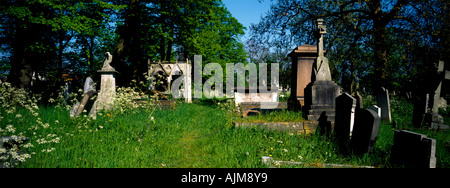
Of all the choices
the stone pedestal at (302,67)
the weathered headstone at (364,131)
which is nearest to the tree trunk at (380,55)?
the stone pedestal at (302,67)

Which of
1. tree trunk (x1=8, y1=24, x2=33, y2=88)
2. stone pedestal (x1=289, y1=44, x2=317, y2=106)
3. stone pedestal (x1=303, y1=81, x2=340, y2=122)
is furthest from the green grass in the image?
tree trunk (x1=8, y1=24, x2=33, y2=88)

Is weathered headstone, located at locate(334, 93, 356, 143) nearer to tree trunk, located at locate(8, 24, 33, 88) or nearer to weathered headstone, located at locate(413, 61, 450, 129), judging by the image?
weathered headstone, located at locate(413, 61, 450, 129)

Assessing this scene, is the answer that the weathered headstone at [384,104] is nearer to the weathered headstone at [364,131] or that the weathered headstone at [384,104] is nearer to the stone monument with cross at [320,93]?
the stone monument with cross at [320,93]

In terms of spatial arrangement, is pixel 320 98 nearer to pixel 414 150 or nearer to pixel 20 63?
pixel 414 150

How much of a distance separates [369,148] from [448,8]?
9.79 m

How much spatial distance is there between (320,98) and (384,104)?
3.41 m

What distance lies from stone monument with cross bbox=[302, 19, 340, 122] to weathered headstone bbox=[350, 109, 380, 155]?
1740 millimetres

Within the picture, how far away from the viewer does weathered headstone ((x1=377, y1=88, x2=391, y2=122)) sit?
24.0 feet

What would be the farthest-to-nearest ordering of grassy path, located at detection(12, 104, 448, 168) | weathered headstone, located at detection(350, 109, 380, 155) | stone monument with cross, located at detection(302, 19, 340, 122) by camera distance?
stone monument with cross, located at detection(302, 19, 340, 122) < weathered headstone, located at detection(350, 109, 380, 155) < grassy path, located at detection(12, 104, 448, 168)

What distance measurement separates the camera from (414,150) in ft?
9.71

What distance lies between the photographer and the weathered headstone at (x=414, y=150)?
8.83 feet

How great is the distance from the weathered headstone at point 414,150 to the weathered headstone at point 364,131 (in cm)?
31
